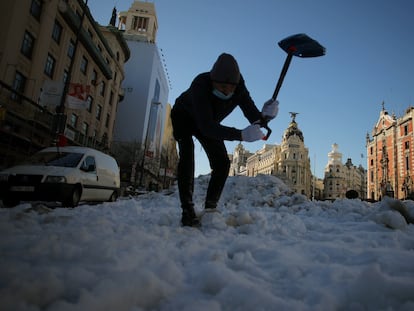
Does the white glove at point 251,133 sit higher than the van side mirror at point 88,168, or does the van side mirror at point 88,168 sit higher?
the white glove at point 251,133

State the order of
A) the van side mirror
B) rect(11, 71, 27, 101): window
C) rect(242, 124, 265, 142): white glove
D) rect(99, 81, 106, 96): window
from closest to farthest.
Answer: rect(242, 124, 265, 142): white glove → the van side mirror → rect(11, 71, 27, 101): window → rect(99, 81, 106, 96): window

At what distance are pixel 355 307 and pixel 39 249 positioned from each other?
1387mm

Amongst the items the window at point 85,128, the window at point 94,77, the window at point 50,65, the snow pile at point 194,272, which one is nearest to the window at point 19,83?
the window at point 50,65

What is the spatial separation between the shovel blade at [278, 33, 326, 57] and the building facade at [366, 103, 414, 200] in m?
40.0

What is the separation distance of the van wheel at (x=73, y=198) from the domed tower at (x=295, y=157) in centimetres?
8543

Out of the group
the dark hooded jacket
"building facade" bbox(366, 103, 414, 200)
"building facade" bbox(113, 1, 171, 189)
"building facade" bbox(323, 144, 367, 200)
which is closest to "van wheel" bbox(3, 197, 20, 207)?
the dark hooded jacket

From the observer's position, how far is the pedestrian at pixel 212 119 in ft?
7.79

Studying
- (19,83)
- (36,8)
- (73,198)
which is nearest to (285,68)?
(73,198)

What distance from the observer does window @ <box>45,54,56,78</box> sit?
61.9 ft

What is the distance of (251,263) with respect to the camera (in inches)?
56.5

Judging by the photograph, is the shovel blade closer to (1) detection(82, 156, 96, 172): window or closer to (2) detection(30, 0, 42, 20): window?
(1) detection(82, 156, 96, 172): window

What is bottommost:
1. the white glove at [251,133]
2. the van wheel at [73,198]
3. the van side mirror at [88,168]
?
the van wheel at [73,198]

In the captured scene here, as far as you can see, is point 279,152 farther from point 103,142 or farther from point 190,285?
point 190,285

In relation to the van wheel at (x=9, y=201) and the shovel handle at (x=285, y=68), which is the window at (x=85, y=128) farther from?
the shovel handle at (x=285, y=68)
